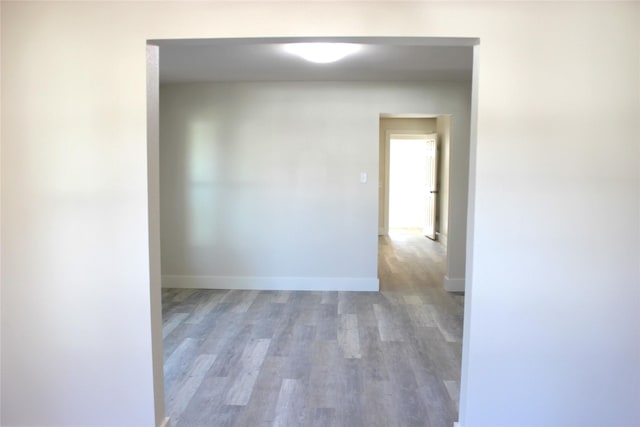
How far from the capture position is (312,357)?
9.53 ft

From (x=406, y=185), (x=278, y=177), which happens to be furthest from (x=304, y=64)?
(x=406, y=185)

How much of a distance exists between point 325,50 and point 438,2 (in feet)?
4.88

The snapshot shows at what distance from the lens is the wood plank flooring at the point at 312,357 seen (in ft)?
7.38

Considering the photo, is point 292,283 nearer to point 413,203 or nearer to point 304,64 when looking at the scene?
point 304,64

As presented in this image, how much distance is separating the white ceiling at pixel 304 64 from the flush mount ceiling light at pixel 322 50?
0.26 ft

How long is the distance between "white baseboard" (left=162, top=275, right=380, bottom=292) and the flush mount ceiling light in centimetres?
232

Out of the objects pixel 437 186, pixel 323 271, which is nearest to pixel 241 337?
pixel 323 271

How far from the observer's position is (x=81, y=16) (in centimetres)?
174

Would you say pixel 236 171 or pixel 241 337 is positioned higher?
pixel 236 171

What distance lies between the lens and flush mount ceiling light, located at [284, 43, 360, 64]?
2.98 metres

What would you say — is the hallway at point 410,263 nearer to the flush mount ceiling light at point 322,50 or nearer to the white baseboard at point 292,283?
the white baseboard at point 292,283

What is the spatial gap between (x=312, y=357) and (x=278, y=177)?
83.9 inches

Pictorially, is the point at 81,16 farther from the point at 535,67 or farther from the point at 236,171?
the point at 236,171

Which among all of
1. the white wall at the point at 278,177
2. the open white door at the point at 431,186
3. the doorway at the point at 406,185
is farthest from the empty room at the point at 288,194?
the doorway at the point at 406,185
